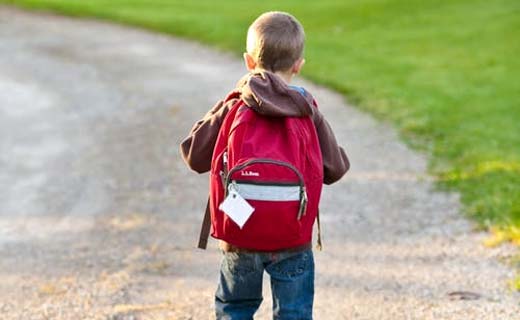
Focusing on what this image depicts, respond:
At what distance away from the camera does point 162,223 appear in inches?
252

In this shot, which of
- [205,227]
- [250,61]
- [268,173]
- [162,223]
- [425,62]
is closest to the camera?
[268,173]

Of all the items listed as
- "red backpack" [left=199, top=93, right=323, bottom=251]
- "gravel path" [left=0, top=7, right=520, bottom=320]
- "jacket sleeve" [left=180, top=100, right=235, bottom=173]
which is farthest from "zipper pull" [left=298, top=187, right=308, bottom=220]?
"gravel path" [left=0, top=7, right=520, bottom=320]

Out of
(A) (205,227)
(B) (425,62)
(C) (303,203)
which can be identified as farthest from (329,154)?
(B) (425,62)

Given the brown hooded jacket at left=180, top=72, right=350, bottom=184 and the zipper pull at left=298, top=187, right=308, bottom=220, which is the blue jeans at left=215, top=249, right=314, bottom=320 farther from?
the brown hooded jacket at left=180, top=72, right=350, bottom=184

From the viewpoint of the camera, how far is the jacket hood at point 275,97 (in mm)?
3275

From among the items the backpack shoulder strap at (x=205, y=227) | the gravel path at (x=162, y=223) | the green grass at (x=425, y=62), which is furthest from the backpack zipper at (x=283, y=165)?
the green grass at (x=425, y=62)

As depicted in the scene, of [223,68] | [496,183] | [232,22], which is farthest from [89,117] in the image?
[232,22]

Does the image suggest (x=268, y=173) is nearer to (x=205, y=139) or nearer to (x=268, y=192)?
(x=268, y=192)

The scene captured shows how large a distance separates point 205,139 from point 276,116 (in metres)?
0.31

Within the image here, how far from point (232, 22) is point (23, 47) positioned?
12.3 feet

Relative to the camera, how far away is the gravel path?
4840 millimetres

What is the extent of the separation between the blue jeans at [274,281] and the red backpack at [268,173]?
87 millimetres

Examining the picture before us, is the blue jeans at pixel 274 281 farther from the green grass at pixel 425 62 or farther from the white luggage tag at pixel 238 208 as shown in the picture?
the green grass at pixel 425 62

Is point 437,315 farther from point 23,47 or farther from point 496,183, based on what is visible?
point 23,47
